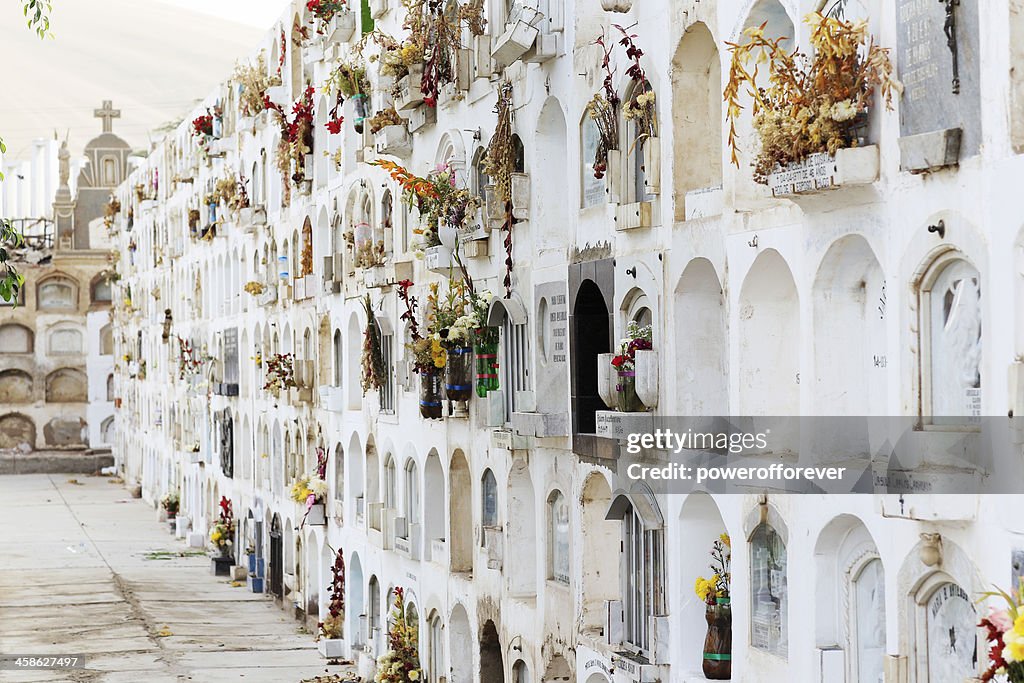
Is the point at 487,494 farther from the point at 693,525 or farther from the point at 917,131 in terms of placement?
the point at 917,131

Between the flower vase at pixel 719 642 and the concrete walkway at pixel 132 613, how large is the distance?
12.3 metres

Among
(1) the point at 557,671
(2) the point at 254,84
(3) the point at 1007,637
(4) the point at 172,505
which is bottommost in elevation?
(4) the point at 172,505

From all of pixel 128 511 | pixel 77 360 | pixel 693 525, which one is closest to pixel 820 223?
pixel 693 525

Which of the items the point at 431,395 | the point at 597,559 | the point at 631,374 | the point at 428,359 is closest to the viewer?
the point at 631,374

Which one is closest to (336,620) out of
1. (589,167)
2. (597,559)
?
(597,559)

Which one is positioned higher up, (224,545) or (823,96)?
(823,96)

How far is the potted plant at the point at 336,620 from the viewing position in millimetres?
25594

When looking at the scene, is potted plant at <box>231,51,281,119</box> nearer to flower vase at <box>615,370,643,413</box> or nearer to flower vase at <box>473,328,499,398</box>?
flower vase at <box>473,328,499,398</box>

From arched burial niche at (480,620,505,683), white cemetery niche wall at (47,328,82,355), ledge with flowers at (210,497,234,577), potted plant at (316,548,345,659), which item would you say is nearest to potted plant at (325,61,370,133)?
potted plant at (316,548,345,659)

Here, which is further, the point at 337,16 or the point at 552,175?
the point at 337,16

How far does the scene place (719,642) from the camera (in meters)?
12.5

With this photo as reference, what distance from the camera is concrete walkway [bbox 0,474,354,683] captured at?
992 inches

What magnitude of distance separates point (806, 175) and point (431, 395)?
10.0m

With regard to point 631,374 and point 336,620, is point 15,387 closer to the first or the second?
point 336,620
